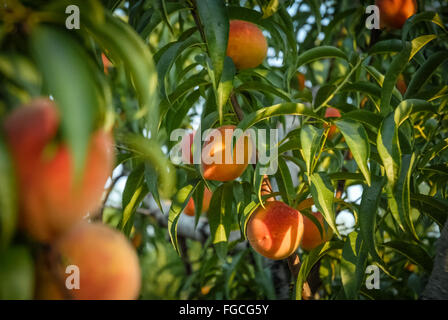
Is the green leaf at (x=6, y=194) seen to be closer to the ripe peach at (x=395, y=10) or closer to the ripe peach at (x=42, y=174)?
the ripe peach at (x=42, y=174)

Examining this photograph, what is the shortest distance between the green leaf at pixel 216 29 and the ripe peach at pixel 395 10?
1.97 feet

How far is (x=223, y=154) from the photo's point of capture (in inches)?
27.3

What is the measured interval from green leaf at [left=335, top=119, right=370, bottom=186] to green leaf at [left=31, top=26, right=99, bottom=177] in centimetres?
37

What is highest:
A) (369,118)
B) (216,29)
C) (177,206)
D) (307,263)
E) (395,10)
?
(395,10)

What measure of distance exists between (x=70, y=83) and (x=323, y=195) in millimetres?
447

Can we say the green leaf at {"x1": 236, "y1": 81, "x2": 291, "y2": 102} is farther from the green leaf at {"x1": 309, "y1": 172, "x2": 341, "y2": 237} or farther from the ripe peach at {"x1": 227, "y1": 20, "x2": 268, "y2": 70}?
the green leaf at {"x1": 309, "y1": 172, "x2": 341, "y2": 237}

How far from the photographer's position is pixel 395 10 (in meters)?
1.02

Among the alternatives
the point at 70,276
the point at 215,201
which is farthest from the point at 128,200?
the point at 70,276

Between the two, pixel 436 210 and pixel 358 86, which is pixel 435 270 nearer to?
pixel 436 210

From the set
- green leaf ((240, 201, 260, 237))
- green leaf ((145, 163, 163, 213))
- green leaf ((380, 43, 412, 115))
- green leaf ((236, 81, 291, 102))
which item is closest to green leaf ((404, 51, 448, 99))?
green leaf ((380, 43, 412, 115))

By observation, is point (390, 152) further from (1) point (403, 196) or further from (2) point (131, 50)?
(2) point (131, 50)

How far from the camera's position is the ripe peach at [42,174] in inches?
10.1

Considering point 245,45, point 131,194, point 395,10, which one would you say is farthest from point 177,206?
point 395,10

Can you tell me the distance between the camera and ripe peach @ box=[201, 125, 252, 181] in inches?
26.9
